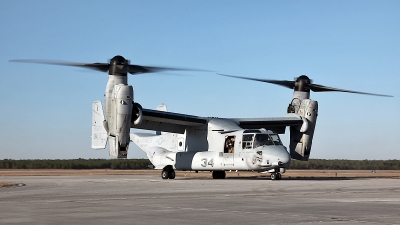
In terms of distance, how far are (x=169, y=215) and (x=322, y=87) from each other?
28.8 meters

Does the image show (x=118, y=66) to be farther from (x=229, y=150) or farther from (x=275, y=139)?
(x=275, y=139)

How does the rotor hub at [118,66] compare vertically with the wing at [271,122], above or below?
above

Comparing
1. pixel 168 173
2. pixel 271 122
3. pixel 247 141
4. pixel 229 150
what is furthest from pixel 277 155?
pixel 168 173

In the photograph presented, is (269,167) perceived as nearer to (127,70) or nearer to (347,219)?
(127,70)

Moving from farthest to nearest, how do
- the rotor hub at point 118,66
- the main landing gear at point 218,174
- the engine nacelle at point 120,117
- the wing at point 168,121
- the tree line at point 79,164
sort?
the tree line at point 79,164 → the main landing gear at point 218,174 → the wing at point 168,121 → the rotor hub at point 118,66 → the engine nacelle at point 120,117

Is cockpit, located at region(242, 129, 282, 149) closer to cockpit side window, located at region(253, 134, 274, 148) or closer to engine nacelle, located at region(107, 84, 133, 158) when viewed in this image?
cockpit side window, located at region(253, 134, 274, 148)

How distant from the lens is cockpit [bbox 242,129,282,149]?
31.1 m

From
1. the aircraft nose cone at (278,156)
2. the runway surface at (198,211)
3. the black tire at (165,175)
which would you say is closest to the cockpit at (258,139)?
the aircraft nose cone at (278,156)

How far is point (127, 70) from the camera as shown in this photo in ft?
104

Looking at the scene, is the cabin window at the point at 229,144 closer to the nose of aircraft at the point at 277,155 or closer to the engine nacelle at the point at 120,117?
the nose of aircraft at the point at 277,155

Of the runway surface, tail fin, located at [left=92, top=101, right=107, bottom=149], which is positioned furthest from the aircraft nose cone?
the runway surface

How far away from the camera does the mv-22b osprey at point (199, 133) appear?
1203 inches

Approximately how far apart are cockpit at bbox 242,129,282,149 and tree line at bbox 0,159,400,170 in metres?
32.7

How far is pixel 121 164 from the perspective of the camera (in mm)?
64062
